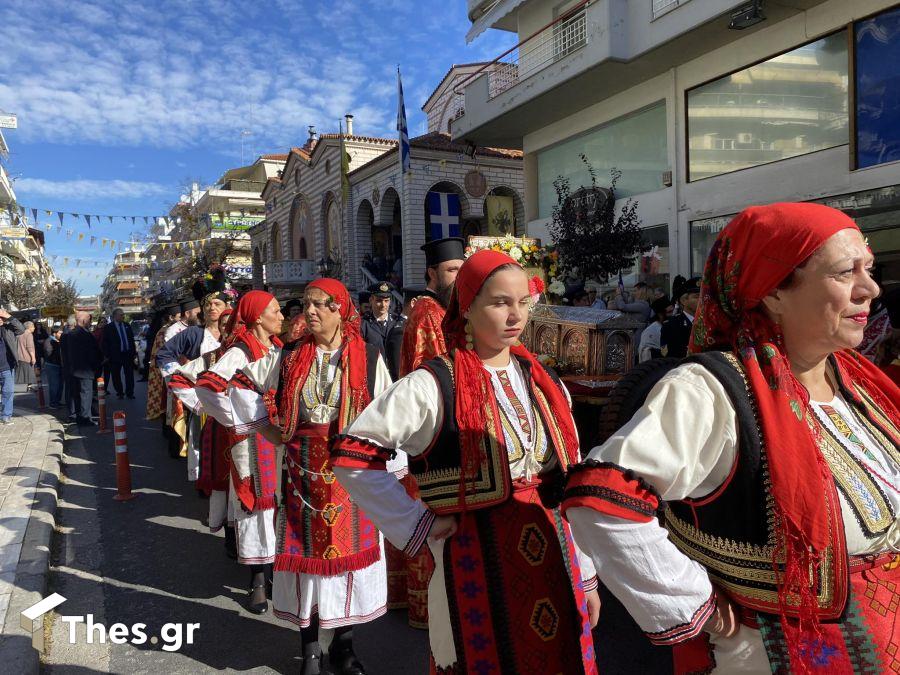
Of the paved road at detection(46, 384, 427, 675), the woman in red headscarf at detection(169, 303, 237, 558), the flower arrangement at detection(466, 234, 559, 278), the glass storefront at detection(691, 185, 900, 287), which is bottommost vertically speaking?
the paved road at detection(46, 384, 427, 675)

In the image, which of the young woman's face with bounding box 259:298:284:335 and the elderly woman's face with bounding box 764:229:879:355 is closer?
the elderly woman's face with bounding box 764:229:879:355

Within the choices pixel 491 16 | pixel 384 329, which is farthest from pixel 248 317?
pixel 491 16

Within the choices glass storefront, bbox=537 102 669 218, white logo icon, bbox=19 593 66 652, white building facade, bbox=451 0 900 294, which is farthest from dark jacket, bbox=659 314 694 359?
glass storefront, bbox=537 102 669 218

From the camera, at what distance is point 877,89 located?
8422 millimetres

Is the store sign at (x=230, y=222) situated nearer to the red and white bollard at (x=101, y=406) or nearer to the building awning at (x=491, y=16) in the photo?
the building awning at (x=491, y=16)

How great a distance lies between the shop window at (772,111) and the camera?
9.09 meters

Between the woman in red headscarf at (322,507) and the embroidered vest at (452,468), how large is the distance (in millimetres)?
1265

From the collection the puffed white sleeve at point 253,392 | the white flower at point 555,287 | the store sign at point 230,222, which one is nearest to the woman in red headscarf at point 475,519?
the puffed white sleeve at point 253,392

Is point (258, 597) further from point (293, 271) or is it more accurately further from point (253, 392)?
point (293, 271)

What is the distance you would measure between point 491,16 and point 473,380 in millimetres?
14879

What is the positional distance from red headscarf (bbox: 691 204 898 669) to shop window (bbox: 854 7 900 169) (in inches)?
348

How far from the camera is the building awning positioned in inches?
560

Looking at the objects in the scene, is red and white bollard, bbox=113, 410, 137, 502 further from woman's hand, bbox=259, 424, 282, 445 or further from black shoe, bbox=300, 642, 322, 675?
black shoe, bbox=300, 642, 322, 675

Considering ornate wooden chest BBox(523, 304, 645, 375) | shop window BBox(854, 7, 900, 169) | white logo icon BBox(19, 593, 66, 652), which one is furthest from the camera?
shop window BBox(854, 7, 900, 169)
